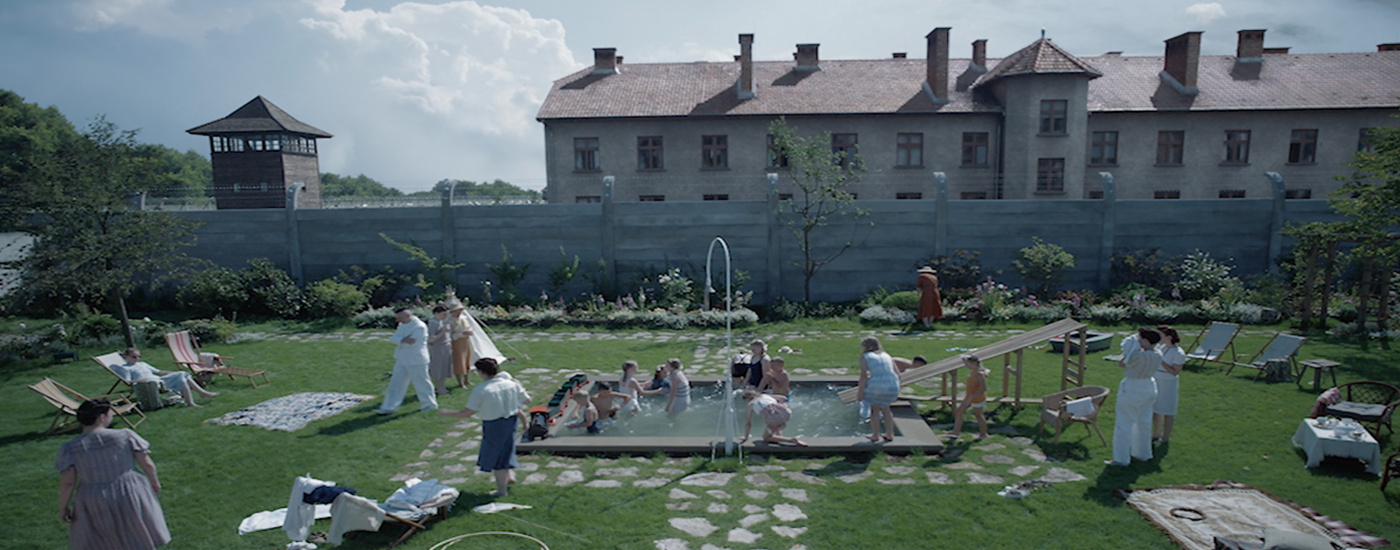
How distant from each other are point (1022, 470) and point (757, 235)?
11455mm

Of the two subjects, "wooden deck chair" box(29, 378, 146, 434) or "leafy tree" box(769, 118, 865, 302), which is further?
"leafy tree" box(769, 118, 865, 302)

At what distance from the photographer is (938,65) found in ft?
90.9

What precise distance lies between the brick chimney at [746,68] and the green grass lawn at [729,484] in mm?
19228

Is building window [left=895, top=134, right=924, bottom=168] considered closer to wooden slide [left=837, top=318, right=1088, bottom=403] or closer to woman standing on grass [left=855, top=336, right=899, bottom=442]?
wooden slide [left=837, top=318, right=1088, bottom=403]

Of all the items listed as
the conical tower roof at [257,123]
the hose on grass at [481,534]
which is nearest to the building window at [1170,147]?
the hose on grass at [481,534]

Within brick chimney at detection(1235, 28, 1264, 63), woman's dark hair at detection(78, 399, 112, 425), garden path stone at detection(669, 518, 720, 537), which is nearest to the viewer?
woman's dark hair at detection(78, 399, 112, 425)

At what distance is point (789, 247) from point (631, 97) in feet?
43.3

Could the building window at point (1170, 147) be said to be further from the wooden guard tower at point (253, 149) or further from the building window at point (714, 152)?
the wooden guard tower at point (253, 149)

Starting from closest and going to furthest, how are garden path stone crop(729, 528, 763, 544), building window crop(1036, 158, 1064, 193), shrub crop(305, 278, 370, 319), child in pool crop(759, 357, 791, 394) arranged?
garden path stone crop(729, 528, 763, 544) < child in pool crop(759, 357, 791, 394) < shrub crop(305, 278, 370, 319) < building window crop(1036, 158, 1064, 193)

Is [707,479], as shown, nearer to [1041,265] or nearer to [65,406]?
[65,406]

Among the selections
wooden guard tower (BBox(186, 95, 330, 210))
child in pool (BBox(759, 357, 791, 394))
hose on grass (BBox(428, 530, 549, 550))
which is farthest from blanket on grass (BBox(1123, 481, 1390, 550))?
wooden guard tower (BBox(186, 95, 330, 210))

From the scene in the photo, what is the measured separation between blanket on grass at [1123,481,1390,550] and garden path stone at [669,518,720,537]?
154 inches

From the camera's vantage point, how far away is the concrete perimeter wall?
18.0 m

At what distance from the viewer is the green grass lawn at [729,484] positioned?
6230 mm
